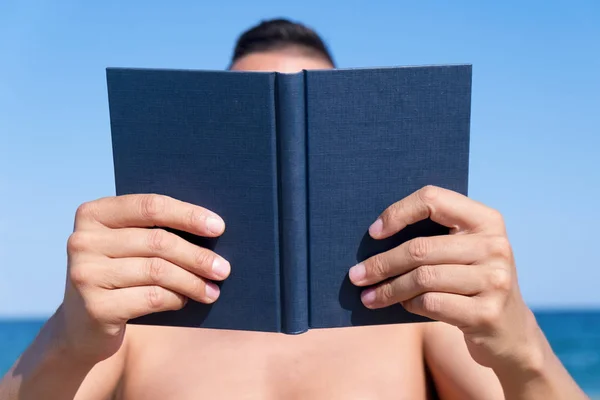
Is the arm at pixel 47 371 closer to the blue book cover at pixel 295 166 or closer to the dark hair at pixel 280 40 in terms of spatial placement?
the blue book cover at pixel 295 166

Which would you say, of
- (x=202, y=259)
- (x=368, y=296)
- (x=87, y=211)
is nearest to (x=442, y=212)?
(x=368, y=296)

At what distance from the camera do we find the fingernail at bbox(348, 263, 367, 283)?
1.41 m

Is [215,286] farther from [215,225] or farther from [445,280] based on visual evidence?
[445,280]

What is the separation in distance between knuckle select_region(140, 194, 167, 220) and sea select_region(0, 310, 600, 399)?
42.7 ft

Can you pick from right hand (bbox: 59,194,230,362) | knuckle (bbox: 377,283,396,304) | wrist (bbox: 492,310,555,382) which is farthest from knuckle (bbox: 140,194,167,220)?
wrist (bbox: 492,310,555,382)

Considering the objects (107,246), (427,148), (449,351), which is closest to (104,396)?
(107,246)

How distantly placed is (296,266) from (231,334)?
0.83 meters

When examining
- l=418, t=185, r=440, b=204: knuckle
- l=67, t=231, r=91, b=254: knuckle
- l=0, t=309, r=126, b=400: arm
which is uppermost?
l=418, t=185, r=440, b=204: knuckle

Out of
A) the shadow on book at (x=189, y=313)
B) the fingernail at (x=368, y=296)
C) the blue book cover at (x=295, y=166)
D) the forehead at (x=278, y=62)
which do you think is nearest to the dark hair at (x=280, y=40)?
the forehead at (x=278, y=62)

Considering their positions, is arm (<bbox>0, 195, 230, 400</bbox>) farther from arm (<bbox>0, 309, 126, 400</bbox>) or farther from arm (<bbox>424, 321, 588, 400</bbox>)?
arm (<bbox>424, 321, 588, 400</bbox>)

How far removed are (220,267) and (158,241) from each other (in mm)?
150

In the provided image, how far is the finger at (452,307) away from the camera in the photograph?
1.33 m

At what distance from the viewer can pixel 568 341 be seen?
61.4 ft

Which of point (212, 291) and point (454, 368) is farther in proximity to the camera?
point (454, 368)
